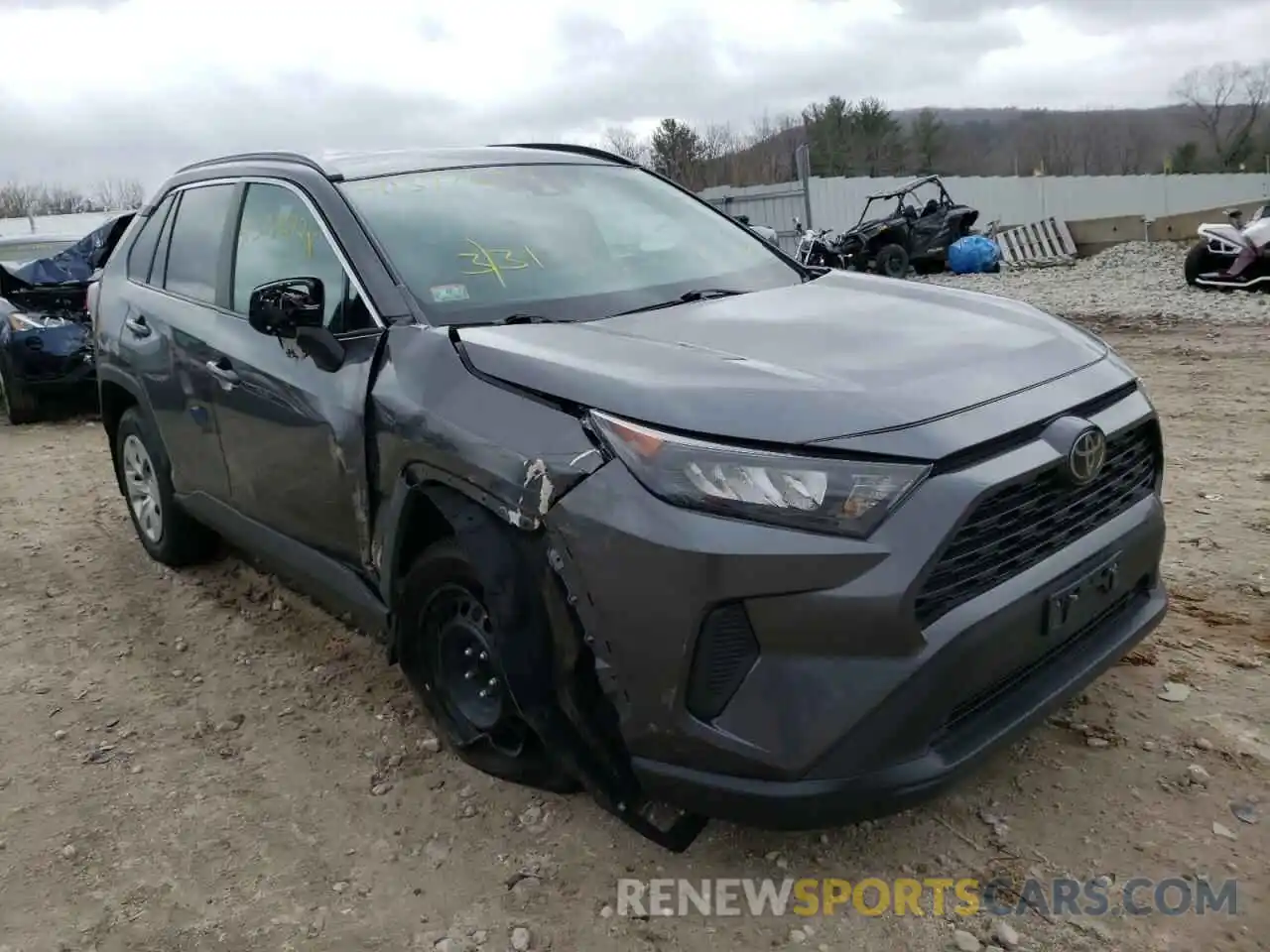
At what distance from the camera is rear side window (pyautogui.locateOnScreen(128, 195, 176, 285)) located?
15.1 ft

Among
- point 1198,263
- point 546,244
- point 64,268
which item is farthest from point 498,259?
point 1198,263

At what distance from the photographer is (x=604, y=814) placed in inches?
114

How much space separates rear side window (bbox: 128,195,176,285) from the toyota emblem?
384cm

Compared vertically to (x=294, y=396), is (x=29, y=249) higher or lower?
higher

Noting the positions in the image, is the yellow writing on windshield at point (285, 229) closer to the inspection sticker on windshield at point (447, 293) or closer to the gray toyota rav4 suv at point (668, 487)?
the gray toyota rav4 suv at point (668, 487)

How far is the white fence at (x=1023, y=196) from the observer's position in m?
25.8

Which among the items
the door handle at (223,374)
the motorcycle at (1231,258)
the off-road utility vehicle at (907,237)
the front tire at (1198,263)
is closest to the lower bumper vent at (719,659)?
the door handle at (223,374)

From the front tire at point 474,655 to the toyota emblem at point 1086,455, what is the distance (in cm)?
130

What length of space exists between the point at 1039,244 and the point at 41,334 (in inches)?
718

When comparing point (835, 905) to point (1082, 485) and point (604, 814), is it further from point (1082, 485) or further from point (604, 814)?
point (1082, 485)

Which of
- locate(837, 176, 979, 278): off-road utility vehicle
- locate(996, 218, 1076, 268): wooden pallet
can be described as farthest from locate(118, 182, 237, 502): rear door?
locate(996, 218, 1076, 268): wooden pallet

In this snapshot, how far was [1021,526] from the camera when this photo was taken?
241cm

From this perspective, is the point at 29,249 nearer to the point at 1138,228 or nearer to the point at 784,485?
the point at 784,485

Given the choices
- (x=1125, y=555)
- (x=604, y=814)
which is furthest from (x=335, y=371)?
(x=1125, y=555)
